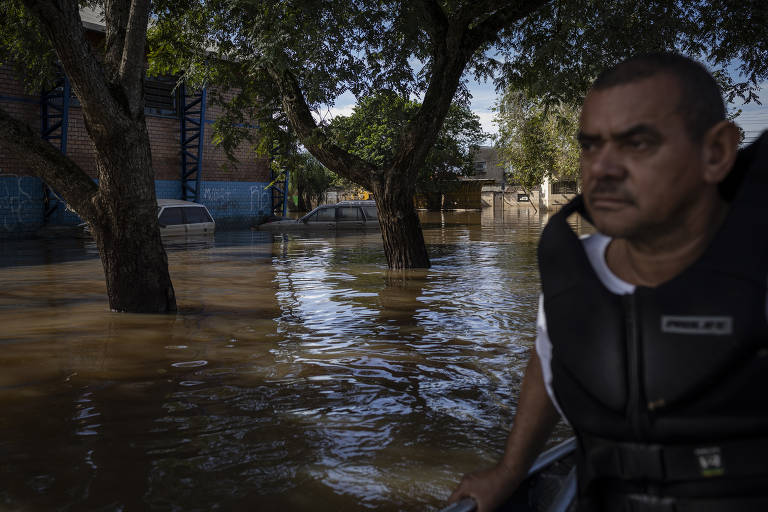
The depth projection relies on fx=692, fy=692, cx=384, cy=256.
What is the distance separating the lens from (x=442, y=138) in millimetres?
39969

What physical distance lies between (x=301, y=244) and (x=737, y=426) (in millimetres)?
20090

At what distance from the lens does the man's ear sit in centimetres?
142

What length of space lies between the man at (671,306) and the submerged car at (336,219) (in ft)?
74.4

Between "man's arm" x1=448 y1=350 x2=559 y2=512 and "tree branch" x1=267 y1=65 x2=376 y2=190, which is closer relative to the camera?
"man's arm" x1=448 y1=350 x2=559 y2=512

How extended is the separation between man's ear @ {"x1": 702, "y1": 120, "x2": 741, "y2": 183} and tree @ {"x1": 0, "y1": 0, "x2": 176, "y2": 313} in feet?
25.6

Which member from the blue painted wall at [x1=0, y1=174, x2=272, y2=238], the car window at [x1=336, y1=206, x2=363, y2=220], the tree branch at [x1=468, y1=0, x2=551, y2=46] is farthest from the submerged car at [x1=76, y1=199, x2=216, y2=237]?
the tree branch at [x1=468, y1=0, x2=551, y2=46]

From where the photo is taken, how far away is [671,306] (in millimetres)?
1418

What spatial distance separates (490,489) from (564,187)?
199 feet

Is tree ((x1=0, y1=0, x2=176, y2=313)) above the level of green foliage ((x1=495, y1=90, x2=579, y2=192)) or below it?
below

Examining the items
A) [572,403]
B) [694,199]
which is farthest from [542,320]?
[694,199]

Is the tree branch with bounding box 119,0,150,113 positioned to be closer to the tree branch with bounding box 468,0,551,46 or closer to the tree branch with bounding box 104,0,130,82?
the tree branch with bounding box 104,0,130,82

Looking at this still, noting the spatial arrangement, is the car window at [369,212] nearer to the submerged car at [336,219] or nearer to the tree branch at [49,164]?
the submerged car at [336,219]

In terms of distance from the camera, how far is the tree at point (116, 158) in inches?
313

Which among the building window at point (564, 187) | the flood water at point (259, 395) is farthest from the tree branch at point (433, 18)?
the building window at point (564, 187)
